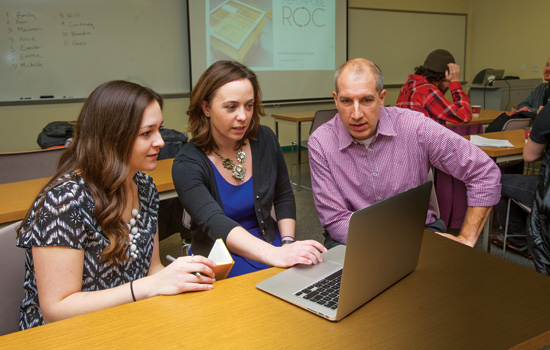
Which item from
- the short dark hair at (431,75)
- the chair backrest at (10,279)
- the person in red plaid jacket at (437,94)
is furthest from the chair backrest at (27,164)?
the short dark hair at (431,75)

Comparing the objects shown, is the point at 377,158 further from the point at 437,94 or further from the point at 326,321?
the point at 437,94

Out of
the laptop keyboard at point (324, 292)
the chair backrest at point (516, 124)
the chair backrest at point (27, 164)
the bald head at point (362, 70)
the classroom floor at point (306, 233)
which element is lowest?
the classroom floor at point (306, 233)

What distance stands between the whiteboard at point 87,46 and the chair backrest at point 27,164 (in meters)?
2.90

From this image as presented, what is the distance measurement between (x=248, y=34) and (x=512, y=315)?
553cm

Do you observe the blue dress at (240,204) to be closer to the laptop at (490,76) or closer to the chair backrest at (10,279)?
the chair backrest at (10,279)

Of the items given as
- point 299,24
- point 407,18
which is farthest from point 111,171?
point 407,18

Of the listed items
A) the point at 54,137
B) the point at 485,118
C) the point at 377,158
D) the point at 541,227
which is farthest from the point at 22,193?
the point at 485,118

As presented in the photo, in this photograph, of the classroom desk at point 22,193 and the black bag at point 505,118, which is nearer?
the classroom desk at point 22,193

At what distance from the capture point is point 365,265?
0.91 meters

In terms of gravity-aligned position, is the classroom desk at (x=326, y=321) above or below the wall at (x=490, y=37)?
below

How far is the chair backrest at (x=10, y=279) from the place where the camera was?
1.17 meters

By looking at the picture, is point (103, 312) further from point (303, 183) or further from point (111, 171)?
point (303, 183)

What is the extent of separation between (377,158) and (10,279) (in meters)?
1.35

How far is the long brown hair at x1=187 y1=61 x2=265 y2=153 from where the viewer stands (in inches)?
65.6
